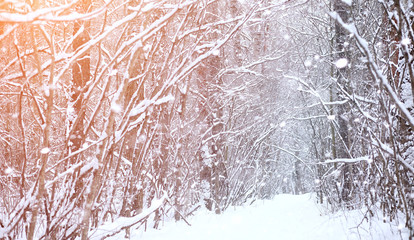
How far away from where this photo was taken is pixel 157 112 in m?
3.44

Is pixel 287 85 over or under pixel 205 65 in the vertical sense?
over

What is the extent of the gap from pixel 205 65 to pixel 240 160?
2.44 meters

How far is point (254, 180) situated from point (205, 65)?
158 inches

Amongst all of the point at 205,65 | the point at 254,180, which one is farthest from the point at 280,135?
the point at 205,65

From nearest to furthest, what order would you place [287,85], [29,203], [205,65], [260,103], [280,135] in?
[29,203] → [205,65] → [260,103] → [287,85] → [280,135]

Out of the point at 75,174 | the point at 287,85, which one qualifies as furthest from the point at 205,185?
the point at 287,85

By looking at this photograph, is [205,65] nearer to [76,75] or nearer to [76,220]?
[76,75]

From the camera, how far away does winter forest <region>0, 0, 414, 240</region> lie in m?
1.97

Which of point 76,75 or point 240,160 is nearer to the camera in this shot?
point 76,75

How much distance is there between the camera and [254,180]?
9.34 metres

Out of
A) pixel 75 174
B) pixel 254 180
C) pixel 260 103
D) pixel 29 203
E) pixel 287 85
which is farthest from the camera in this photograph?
A: pixel 287 85

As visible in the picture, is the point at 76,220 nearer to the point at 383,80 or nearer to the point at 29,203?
the point at 29,203

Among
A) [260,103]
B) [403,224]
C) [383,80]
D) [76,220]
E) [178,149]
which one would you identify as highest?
[260,103]

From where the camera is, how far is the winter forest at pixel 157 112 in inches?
77.7
